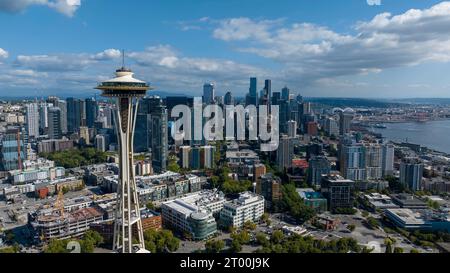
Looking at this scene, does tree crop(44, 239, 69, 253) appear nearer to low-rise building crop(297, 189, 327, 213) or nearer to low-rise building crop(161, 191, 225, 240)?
low-rise building crop(161, 191, 225, 240)

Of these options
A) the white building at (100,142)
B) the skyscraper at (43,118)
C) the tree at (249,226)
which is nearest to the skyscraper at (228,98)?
the white building at (100,142)

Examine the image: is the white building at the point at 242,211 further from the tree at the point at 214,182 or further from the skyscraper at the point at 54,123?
the skyscraper at the point at 54,123

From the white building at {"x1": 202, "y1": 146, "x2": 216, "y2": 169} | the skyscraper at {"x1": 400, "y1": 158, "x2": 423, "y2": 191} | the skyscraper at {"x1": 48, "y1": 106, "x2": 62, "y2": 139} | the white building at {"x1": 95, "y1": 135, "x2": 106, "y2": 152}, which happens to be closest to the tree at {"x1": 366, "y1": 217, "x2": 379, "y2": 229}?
the skyscraper at {"x1": 400, "y1": 158, "x2": 423, "y2": 191}

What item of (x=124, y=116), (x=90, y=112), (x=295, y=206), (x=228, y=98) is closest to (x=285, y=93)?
(x=228, y=98)

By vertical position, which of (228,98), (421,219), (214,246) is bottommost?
(214,246)

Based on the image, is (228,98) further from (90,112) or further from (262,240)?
(262,240)

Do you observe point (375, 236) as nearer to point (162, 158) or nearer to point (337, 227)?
point (337, 227)
